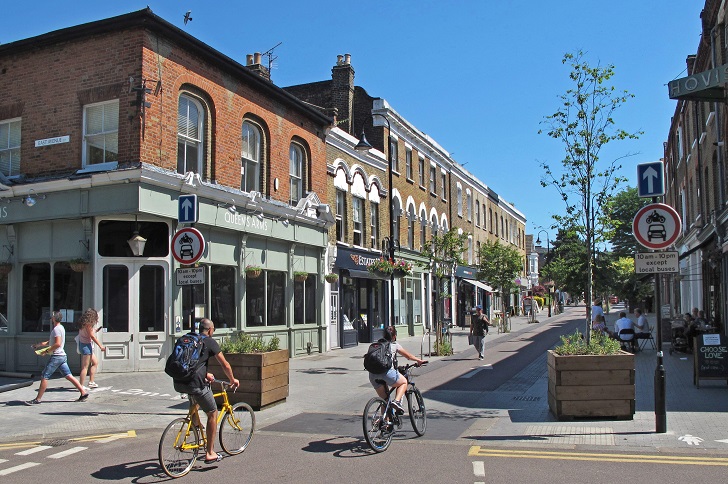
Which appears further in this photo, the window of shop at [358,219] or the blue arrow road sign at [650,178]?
the window of shop at [358,219]

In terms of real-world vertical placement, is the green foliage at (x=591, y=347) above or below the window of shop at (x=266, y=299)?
below

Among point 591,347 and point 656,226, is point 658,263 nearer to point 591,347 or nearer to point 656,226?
point 656,226

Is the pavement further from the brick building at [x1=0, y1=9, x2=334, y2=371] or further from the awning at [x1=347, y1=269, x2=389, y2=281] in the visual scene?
the awning at [x1=347, y1=269, x2=389, y2=281]

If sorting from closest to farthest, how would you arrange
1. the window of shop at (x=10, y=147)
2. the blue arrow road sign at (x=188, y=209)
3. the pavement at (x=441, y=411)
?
1. the pavement at (x=441, y=411)
2. the blue arrow road sign at (x=188, y=209)
3. the window of shop at (x=10, y=147)

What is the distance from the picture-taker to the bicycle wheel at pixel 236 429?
7668 mm

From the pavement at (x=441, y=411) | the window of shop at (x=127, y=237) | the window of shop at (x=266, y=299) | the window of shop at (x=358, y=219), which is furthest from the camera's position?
the window of shop at (x=358, y=219)

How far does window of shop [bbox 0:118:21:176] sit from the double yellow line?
1359cm

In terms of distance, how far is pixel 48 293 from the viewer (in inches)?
578

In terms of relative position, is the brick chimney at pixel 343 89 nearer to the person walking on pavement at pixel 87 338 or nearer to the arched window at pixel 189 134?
the arched window at pixel 189 134

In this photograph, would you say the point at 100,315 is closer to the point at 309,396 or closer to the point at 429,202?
the point at 309,396

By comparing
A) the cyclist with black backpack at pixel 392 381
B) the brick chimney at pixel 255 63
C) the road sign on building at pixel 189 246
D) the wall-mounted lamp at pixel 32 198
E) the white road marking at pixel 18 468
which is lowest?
the white road marking at pixel 18 468

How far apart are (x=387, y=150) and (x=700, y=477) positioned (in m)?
22.2

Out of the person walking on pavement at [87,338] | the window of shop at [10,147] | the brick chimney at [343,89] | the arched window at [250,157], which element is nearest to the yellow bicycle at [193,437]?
the person walking on pavement at [87,338]

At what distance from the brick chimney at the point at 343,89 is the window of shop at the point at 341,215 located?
4236 mm
